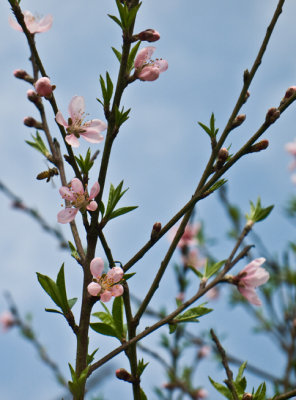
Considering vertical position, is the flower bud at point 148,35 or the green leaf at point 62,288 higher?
the flower bud at point 148,35

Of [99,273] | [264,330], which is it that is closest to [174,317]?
[99,273]

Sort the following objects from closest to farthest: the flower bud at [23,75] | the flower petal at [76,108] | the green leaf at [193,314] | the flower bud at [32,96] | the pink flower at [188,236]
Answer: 1. the green leaf at [193,314]
2. the flower petal at [76,108]
3. the flower bud at [32,96]
4. the flower bud at [23,75]
5. the pink flower at [188,236]

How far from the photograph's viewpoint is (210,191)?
4.80 ft

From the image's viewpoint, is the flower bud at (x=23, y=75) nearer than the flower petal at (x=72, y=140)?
No

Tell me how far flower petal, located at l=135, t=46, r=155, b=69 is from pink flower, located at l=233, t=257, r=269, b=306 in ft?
2.31

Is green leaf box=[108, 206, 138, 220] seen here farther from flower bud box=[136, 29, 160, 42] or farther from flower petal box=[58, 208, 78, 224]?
flower bud box=[136, 29, 160, 42]

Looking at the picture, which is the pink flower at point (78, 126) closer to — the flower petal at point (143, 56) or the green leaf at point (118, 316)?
the flower petal at point (143, 56)

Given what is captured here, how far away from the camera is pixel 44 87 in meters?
1.48

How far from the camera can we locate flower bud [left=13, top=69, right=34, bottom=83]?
6.25 ft

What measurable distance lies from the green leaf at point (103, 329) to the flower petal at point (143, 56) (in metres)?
0.74

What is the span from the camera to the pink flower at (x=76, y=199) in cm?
140

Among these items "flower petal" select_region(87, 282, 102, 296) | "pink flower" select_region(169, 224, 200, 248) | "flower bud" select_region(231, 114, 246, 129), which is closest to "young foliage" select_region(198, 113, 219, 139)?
"flower bud" select_region(231, 114, 246, 129)

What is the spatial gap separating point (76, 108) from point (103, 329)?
0.68 m

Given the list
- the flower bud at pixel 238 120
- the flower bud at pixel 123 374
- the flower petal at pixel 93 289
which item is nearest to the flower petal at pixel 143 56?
the flower bud at pixel 238 120
